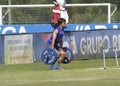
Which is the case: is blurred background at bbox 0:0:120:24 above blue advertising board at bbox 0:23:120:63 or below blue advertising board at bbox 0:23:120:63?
above

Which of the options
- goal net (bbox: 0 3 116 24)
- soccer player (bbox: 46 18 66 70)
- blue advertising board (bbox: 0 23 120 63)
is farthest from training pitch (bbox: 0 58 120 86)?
goal net (bbox: 0 3 116 24)

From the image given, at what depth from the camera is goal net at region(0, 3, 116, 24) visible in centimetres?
2830

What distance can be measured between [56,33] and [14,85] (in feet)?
15.1

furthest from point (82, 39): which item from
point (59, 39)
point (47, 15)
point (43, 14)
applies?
point (43, 14)

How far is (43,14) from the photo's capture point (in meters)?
28.6

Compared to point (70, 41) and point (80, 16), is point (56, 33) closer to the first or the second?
point (70, 41)

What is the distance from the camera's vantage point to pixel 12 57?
67.4 feet

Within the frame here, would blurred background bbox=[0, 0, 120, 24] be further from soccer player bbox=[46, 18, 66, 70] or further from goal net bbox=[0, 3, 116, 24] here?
soccer player bbox=[46, 18, 66, 70]

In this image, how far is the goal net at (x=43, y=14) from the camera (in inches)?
1114

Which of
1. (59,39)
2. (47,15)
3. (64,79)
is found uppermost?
(47,15)

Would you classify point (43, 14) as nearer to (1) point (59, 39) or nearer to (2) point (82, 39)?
(2) point (82, 39)

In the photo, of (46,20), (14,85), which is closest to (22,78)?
(14,85)

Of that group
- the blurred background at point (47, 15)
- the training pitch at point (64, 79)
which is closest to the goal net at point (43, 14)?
the blurred background at point (47, 15)

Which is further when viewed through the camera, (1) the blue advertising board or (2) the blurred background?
(2) the blurred background
